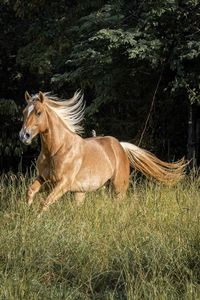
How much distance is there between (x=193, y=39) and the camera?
36.1 feet

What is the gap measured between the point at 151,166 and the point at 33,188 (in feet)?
9.74

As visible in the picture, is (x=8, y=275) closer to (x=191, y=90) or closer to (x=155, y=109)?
(x=191, y=90)

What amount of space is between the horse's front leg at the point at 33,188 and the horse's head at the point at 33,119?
1.72 ft

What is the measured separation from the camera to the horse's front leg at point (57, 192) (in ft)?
26.0

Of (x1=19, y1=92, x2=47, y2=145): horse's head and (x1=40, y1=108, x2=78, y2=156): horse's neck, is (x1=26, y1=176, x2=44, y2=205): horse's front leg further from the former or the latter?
(x1=19, y1=92, x2=47, y2=145): horse's head

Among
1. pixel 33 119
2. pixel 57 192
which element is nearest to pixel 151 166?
pixel 57 192

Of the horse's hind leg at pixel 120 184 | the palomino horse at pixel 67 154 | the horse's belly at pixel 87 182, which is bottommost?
the horse's hind leg at pixel 120 184

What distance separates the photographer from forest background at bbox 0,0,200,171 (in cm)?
1102

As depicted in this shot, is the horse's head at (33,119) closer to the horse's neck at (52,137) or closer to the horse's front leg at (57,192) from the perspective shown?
the horse's neck at (52,137)

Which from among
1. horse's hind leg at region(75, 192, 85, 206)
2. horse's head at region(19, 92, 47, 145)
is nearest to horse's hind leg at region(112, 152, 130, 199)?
horse's hind leg at region(75, 192, 85, 206)

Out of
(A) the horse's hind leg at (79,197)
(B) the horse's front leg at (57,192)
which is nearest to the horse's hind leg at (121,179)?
(A) the horse's hind leg at (79,197)

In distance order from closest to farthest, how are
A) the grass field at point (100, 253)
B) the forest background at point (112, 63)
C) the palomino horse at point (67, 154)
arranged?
the grass field at point (100, 253) < the palomino horse at point (67, 154) < the forest background at point (112, 63)

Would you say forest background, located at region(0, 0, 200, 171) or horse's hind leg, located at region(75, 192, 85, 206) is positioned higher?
forest background, located at region(0, 0, 200, 171)

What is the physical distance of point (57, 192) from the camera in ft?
26.9
